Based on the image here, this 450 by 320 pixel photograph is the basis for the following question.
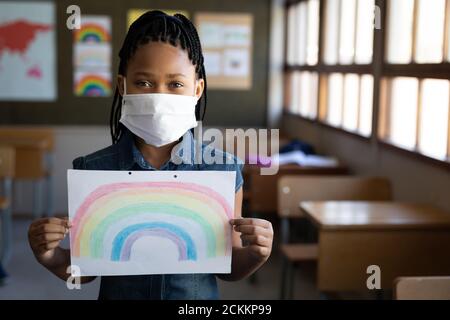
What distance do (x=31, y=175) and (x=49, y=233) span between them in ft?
13.7

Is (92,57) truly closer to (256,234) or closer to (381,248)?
(381,248)

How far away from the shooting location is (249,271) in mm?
1237

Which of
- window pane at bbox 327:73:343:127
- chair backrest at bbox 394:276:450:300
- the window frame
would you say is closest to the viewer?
chair backrest at bbox 394:276:450:300

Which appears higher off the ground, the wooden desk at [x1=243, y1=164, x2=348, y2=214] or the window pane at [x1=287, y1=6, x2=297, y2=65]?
the window pane at [x1=287, y1=6, x2=297, y2=65]

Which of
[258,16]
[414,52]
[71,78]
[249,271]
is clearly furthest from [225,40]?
[249,271]

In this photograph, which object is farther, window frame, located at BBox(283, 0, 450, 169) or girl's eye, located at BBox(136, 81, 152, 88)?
window frame, located at BBox(283, 0, 450, 169)

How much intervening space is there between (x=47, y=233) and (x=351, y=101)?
11.2 feet

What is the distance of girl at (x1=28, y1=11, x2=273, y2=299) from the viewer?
114 cm

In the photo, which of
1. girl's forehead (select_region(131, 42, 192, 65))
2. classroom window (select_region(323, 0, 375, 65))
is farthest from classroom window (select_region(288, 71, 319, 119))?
girl's forehead (select_region(131, 42, 192, 65))

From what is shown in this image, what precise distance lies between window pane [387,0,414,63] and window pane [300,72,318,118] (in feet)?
5.11

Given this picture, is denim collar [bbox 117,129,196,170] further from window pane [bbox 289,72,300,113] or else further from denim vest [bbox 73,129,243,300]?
window pane [bbox 289,72,300,113]

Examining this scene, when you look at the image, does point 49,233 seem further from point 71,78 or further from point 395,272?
point 71,78

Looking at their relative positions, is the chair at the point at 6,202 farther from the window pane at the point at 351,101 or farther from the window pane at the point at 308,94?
the window pane at the point at 308,94

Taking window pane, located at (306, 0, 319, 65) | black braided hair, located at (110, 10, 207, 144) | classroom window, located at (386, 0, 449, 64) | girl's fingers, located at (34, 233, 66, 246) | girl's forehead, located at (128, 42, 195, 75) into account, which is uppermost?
window pane, located at (306, 0, 319, 65)
